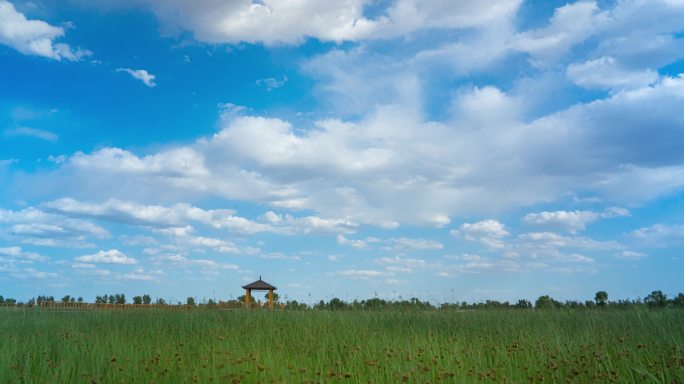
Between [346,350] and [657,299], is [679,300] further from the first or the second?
[346,350]

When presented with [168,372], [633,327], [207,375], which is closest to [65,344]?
[168,372]

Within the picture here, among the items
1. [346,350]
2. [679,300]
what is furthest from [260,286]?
[346,350]

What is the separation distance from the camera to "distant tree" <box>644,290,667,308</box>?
21938 mm

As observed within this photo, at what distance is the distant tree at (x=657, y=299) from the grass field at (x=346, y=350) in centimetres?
685

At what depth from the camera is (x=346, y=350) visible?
10602 mm

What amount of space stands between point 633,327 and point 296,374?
10.4 metres

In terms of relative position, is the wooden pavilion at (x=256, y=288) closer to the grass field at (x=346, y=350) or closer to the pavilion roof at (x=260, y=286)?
the pavilion roof at (x=260, y=286)

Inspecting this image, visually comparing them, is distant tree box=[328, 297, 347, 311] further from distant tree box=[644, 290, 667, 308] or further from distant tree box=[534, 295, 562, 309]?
distant tree box=[644, 290, 667, 308]

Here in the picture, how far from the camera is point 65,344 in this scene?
11.4 m

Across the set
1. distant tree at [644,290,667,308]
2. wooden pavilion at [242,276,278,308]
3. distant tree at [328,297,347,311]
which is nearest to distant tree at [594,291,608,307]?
distant tree at [644,290,667,308]

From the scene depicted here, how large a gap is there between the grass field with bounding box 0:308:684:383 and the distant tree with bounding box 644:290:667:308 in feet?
22.5

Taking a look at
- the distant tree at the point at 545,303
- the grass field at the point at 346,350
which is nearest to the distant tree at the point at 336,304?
the grass field at the point at 346,350

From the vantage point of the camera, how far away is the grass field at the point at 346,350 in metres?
7.88

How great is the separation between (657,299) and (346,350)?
19.0 meters
